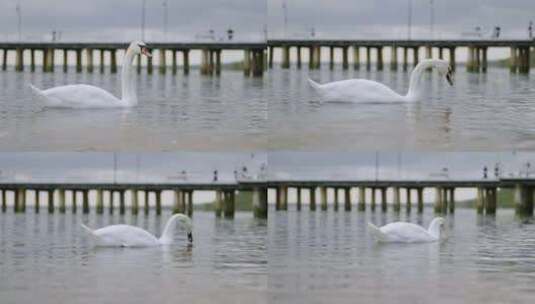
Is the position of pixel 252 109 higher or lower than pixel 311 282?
higher

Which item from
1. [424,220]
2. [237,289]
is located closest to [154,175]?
[237,289]

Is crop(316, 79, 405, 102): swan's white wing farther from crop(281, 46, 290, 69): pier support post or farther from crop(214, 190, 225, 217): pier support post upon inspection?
crop(214, 190, 225, 217): pier support post

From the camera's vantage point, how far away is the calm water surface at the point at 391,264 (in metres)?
7.88

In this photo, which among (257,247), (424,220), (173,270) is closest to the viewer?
(173,270)

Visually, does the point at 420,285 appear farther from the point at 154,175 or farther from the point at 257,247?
the point at 154,175

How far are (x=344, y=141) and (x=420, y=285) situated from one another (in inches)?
34.4

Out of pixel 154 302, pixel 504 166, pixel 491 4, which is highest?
pixel 491 4

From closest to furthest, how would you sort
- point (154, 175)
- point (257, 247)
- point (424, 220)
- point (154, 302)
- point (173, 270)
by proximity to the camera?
point (154, 302) < point (173, 270) < point (257, 247) < point (154, 175) < point (424, 220)

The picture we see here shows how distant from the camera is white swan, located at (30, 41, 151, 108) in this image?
8961mm

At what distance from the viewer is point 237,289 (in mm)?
8133

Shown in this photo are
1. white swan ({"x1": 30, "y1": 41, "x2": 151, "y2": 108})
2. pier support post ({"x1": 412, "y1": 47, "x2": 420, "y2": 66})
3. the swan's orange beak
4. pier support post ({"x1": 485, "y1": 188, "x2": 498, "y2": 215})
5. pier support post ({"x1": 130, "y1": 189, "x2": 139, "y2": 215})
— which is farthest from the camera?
pier support post ({"x1": 130, "y1": 189, "x2": 139, "y2": 215})

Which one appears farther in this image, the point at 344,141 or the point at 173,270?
the point at 173,270

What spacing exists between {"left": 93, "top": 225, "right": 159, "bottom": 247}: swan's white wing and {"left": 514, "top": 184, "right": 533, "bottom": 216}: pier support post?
7.78ft

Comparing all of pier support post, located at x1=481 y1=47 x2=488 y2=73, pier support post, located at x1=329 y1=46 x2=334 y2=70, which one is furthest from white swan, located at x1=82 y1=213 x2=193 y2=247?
pier support post, located at x1=481 y1=47 x2=488 y2=73
